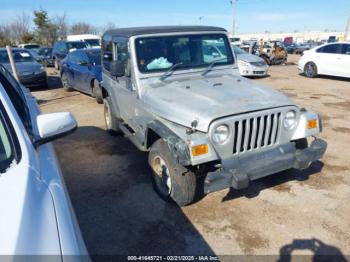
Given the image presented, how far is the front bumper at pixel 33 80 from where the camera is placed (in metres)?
11.3

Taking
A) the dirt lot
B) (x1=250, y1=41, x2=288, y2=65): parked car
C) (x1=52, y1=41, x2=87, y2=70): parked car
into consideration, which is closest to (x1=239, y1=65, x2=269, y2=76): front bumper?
(x1=250, y1=41, x2=288, y2=65): parked car

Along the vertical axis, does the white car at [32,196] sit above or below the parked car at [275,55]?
above

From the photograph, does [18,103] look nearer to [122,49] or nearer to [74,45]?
[122,49]

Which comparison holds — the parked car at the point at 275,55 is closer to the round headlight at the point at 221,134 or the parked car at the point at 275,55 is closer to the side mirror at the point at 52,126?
the round headlight at the point at 221,134

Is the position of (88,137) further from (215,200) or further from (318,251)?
(318,251)

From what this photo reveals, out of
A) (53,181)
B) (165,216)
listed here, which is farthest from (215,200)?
(53,181)

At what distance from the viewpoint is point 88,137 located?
20.9ft

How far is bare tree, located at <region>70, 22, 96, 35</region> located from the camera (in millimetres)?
49688

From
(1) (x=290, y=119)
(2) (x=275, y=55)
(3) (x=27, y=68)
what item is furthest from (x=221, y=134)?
(2) (x=275, y=55)

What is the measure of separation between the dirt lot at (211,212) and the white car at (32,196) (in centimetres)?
139

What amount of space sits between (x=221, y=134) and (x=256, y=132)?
1.40ft

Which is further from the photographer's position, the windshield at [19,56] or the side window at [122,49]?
the windshield at [19,56]

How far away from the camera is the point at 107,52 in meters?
5.64

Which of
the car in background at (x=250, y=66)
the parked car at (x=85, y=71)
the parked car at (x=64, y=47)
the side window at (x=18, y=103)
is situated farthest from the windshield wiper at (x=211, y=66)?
the parked car at (x=64, y=47)
